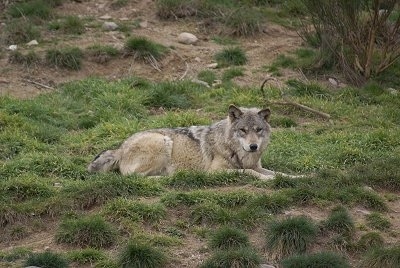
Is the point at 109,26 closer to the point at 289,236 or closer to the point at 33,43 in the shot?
the point at 33,43

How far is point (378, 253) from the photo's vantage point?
890 centimetres

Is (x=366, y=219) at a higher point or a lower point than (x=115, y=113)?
higher

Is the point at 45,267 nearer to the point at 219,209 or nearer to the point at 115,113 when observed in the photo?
the point at 219,209

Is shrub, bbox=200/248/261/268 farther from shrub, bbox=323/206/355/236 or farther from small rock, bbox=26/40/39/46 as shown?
small rock, bbox=26/40/39/46

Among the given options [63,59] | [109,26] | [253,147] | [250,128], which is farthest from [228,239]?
[109,26]

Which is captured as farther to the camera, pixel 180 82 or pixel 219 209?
pixel 180 82

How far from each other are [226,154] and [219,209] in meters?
1.79

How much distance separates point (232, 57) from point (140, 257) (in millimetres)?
8444

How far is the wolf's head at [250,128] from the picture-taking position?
11.4 metres

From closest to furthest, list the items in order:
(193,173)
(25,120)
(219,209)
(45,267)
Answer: (45,267)
(219,209)
(193,173)
(25,120)

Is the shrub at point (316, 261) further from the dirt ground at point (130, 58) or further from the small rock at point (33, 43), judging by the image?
the small rock at point (33, 43)

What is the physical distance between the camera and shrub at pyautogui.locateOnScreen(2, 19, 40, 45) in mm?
16688

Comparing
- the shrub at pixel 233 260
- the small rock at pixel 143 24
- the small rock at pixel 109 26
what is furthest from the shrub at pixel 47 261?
the small rock at pixel 143 24

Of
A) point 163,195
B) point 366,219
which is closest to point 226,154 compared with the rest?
point 163,195
